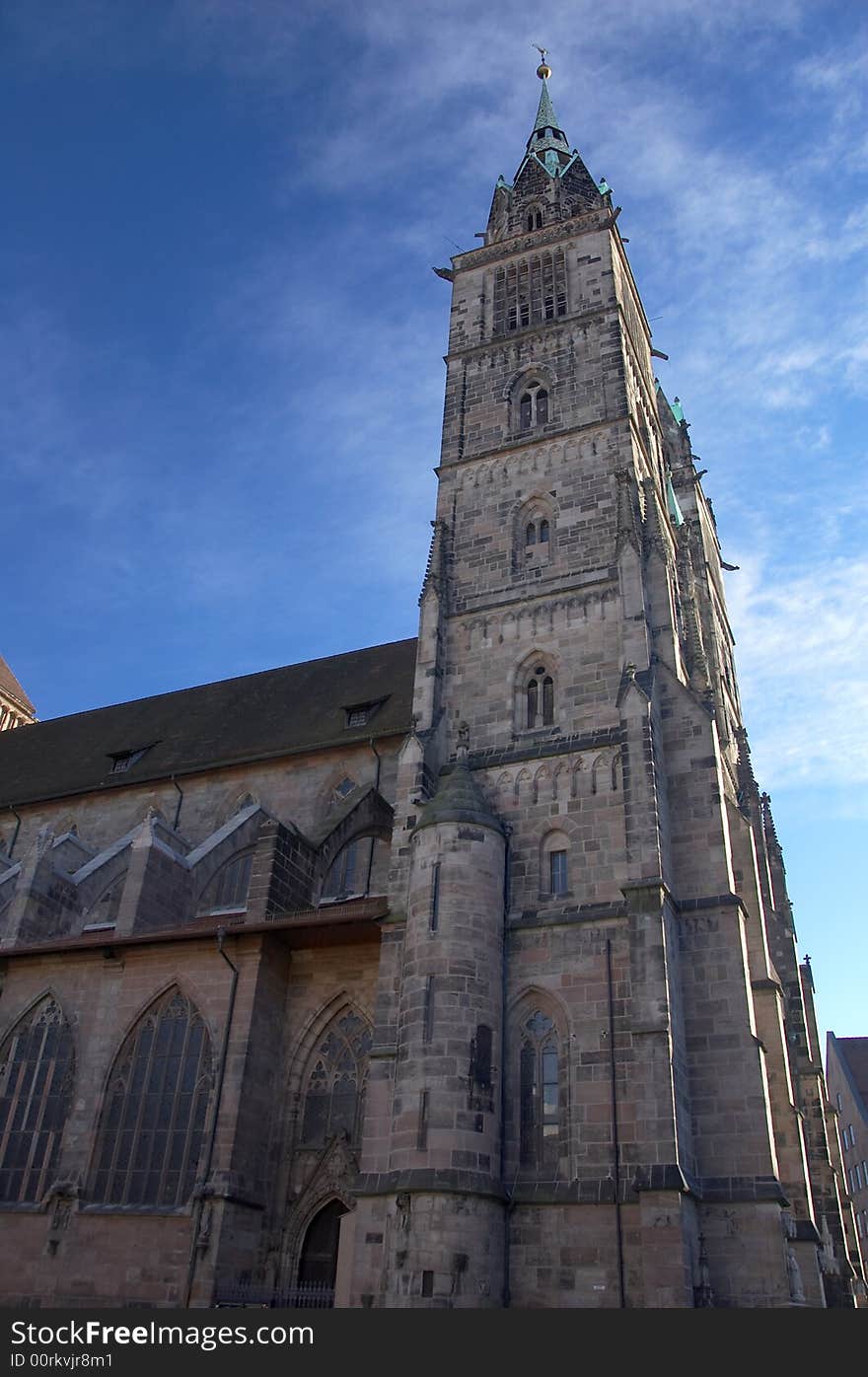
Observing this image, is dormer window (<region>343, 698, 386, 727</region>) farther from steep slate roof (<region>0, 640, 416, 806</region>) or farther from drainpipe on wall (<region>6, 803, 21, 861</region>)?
drainpipe on wall (<region>6, 803, 21, 861</region>)

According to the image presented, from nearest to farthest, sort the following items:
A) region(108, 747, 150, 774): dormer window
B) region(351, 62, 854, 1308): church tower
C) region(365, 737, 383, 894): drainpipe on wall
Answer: region(351, 62, 854, 1308): church tower → region(365, 737, 383, 894): drainpipe on wall → region(108, 747, 150, 774): dormer window

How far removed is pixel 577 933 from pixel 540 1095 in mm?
2634

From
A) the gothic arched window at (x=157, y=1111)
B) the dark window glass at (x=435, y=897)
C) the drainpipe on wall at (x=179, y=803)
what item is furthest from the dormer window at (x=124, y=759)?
the dark window glass at (x=435, y=897)

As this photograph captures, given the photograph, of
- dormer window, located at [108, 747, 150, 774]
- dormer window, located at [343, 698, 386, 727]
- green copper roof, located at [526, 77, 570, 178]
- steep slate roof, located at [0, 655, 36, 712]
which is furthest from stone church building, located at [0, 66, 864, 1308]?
steep slate roof, located at [0, 655, 36, 712]

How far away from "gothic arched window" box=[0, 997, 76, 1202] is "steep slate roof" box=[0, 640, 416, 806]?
756cm

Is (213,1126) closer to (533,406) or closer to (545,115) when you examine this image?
(533,406)

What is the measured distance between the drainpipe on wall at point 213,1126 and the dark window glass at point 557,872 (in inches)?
242

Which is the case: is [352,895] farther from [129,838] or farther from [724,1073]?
Answer: [724,1073]

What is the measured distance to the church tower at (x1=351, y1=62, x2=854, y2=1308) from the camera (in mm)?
15289

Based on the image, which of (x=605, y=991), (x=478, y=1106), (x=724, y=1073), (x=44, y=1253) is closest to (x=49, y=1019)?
(x=44, y=1253)

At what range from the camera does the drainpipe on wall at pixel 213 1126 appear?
17048mm

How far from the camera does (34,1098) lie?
20828 mm

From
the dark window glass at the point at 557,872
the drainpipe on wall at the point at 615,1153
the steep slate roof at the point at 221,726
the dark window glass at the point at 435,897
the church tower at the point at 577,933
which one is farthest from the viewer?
the steep slate roof at the point at 221,726

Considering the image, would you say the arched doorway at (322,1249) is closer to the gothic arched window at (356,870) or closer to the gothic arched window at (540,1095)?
the gothic arched window at (540,1095)
